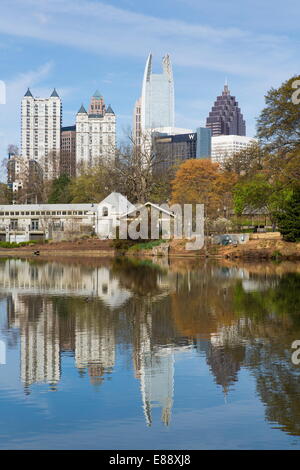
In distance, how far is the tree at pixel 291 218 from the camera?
4991 centimetres

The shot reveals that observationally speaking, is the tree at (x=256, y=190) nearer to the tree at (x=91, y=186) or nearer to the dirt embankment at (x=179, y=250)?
the dirt embankment at (x=179, y=250)

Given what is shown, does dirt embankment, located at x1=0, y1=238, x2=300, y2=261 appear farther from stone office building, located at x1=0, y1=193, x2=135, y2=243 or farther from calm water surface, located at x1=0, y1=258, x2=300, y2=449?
calm water surface, located at x1=0, y1=258, x2=300, y2=449

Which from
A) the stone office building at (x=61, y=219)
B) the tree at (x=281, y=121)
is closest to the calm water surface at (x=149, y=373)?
the tree at (x=281, y=121)

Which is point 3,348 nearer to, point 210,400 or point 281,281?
point 210,400

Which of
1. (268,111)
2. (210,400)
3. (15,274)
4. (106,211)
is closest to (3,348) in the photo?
(210,400)

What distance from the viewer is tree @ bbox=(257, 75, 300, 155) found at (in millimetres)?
46938

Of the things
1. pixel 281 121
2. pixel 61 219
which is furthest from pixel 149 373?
pixel 61 219

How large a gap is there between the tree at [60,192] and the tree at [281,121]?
4420 cm

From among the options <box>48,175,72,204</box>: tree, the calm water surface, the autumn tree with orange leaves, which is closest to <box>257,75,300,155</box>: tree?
the autumn tree with orange leaves

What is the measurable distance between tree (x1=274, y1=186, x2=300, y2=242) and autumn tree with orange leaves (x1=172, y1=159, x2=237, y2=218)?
1136 cm

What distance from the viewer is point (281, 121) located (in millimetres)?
47438

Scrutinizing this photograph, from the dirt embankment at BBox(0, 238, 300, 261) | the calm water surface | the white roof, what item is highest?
the white roof

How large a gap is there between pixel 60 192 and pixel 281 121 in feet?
155

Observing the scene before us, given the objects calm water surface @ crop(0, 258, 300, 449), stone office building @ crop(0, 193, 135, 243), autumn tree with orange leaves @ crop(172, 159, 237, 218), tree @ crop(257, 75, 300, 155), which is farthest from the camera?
stone office building @ crop(0, 193, 135, 243)
